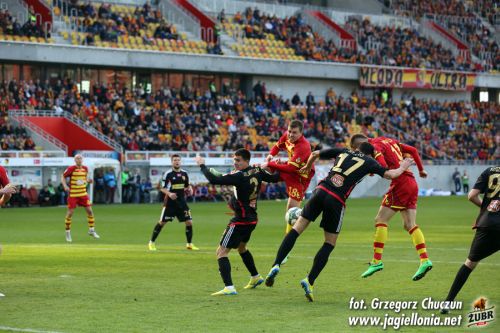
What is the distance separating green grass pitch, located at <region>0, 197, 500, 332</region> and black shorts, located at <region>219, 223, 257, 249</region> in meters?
0.77

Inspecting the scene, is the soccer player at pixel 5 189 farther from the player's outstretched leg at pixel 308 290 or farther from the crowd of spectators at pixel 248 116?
the crowd of spectators at pixel 248 116

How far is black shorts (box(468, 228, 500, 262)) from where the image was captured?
1200 centimetres

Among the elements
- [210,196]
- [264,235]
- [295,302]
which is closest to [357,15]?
[210,196]

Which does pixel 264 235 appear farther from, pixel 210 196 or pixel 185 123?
pixel 185 123

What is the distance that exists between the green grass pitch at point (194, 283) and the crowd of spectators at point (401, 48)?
146 ft

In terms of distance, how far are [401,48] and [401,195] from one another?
59145 millimetres

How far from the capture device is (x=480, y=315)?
11664mm

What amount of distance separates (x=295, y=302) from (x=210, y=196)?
3877 centimetres

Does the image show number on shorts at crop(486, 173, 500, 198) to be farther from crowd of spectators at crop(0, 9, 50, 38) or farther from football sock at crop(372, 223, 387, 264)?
crowd of spectators at crop(0, 9, 50, 38)

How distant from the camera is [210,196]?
52.2m

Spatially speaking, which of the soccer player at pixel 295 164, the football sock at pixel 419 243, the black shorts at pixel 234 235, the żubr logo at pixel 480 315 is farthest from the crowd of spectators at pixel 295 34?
the żubr logo at pixel 480 315

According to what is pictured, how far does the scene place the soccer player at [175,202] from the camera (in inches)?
894

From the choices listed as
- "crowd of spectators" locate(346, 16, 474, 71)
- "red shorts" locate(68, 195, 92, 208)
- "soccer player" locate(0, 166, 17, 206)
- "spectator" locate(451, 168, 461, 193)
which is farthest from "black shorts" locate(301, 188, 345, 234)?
"crowd of spectators" locate(346, 16, 474, 71)

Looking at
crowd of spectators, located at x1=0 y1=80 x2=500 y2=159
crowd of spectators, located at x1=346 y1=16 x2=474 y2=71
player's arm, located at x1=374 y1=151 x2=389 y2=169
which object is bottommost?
crowd of spectators, located at x1=0 y1=80 x2=500 y2=159
